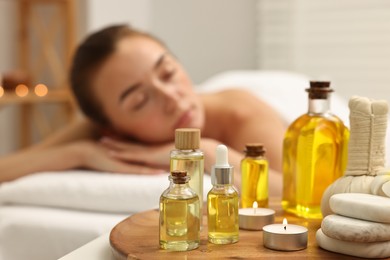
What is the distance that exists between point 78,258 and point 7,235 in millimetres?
629

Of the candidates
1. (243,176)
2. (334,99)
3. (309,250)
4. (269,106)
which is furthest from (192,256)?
(334,99)

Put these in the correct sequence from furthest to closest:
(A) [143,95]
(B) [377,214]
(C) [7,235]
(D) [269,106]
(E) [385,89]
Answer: (E) [385,89] → (D) [269,106] → (A) [143,95] → (C) [7,235] → (B) [377,214]

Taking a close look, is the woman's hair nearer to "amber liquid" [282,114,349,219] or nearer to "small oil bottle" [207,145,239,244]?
"amber liquid" [282,114,349,219]

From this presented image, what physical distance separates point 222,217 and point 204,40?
2437 millimetres

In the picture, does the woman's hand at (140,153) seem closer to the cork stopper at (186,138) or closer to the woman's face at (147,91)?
the woman's face at (147,91)

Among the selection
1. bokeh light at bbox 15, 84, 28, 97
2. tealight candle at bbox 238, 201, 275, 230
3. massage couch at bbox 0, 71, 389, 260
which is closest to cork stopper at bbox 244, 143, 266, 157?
tealight candle at bbox 238, 201, 275, 230

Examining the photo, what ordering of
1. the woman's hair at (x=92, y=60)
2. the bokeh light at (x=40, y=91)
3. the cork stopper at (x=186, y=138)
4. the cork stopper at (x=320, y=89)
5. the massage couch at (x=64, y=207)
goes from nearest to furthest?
1. the cork stopper at (x=186, y=138)
2. the cork stopper at (x=320, y=89)
3. the massage couch at (x=64, y=207)
4. the woman's hair at (x=92, y=60)
5. the bokeh light at (x=40, y=91)

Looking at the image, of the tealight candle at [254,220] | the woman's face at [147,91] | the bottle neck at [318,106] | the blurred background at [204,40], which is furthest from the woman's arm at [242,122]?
the blurred background at [204,40]

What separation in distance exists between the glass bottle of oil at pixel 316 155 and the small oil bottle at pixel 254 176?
0.19 ft

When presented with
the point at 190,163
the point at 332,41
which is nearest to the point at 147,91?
the point at 190,163

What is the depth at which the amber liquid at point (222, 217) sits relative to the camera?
3.16 feet

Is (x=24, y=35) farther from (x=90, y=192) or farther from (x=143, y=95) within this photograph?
(x=90, y=192)

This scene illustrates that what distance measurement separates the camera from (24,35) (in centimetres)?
342

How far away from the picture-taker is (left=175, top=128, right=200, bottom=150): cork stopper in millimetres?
991
